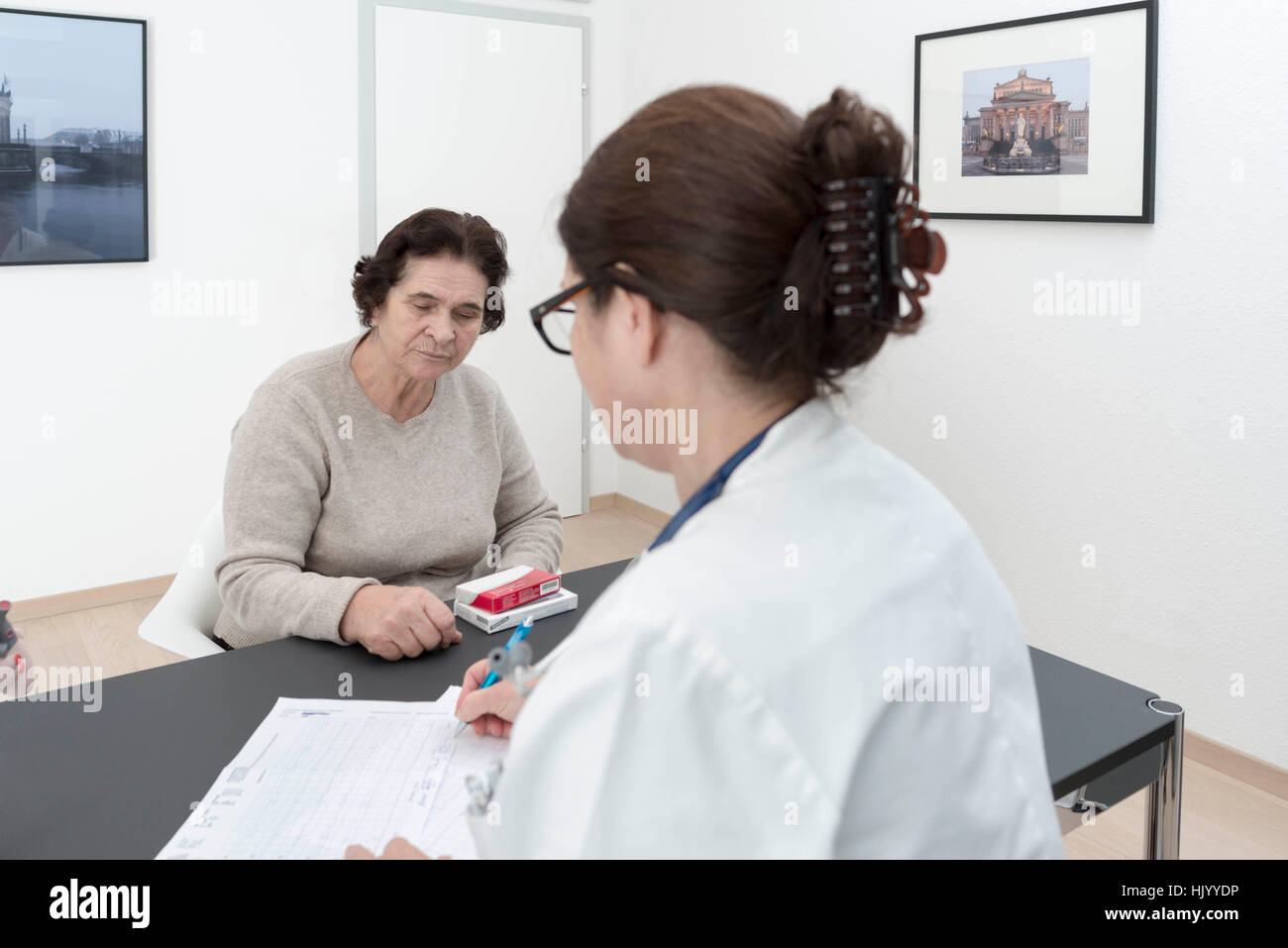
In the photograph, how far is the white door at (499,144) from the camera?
4.18m

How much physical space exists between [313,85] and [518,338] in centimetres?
129

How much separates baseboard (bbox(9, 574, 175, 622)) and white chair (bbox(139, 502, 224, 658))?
1.77 m

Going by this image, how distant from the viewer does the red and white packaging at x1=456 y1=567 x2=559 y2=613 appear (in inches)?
64.5

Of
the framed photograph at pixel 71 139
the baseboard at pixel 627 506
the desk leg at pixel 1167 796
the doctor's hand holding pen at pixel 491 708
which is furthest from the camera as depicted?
the baseboard at pixel 627 506

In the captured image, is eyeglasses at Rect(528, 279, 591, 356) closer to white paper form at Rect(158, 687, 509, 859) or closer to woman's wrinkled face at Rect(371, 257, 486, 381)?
white paper form at Rect(158, 687, 509, 859)

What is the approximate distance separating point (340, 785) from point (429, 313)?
100cm

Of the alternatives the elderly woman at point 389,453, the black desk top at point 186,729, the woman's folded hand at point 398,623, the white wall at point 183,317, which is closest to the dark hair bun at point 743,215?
the black desk top at point 186,729

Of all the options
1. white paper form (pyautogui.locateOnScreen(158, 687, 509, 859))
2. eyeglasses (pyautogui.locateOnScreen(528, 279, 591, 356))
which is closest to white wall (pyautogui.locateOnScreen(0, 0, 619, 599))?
white paper form (pyautogui.locateOnScreen(158, 687, 509, 859))

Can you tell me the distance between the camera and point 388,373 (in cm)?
198

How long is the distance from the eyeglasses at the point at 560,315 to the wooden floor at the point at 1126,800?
1.51 meters

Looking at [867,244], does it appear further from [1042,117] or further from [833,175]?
[1042,117]

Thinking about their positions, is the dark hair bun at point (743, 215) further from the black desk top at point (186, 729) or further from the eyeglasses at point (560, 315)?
the black desk top at point (186, 729)

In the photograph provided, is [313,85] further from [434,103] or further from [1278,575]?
[1278,575]
